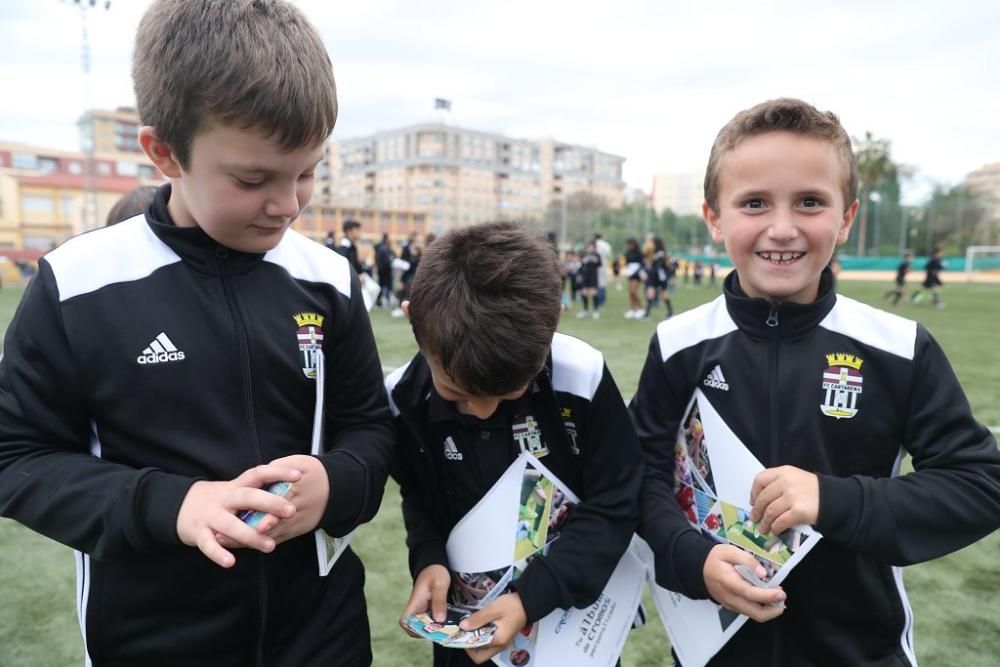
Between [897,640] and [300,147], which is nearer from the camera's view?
[300,147]

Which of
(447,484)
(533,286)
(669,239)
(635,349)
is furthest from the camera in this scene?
(669,239)

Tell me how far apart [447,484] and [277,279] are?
51 cm

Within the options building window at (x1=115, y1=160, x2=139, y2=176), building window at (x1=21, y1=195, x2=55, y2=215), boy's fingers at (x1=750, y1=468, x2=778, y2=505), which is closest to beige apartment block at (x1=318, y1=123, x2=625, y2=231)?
building window at (x1=115, y1=160, x2=139, y2=176)

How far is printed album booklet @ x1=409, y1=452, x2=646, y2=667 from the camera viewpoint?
1.29 meters

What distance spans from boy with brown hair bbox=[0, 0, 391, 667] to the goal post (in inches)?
1204

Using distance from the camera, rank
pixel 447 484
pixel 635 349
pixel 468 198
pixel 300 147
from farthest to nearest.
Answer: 1. pixel 468 198
2. pixel 635 349
3. pixel 447 484
4. pixel 300 147

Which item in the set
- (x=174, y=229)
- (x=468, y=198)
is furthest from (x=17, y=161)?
(x=174, y=229)

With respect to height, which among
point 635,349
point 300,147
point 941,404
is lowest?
point 635,349

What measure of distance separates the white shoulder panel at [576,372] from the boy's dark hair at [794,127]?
1.51 feet

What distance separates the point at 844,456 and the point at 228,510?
103 cm

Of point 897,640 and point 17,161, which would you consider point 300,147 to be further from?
point 17,161

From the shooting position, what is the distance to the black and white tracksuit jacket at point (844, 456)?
3.60 ft

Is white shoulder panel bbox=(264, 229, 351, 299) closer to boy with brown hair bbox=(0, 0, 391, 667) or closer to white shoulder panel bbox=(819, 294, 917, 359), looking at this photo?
boy with brown hair bbox=(0, 0, 391, 667)

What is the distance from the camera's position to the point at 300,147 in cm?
105
